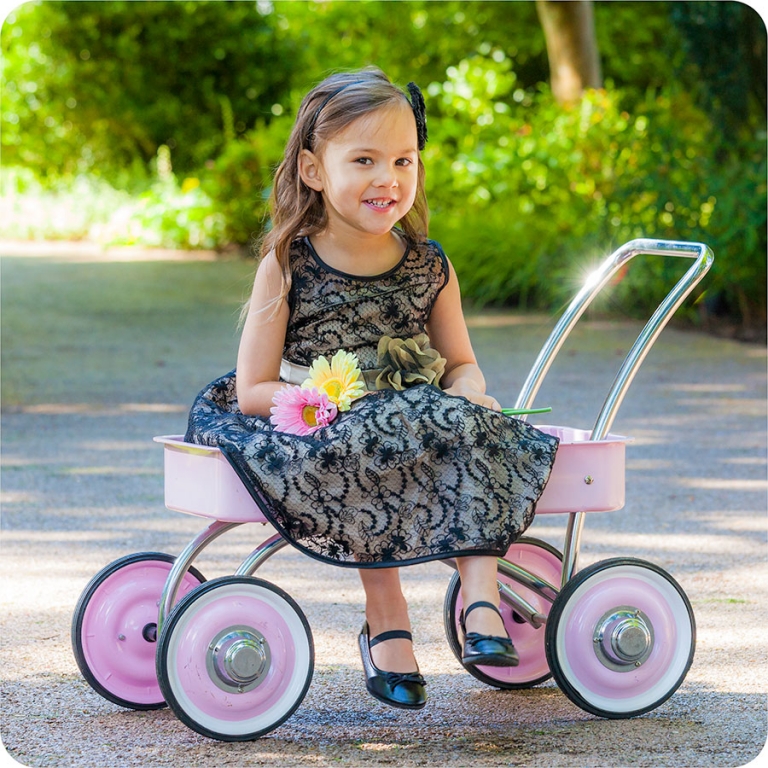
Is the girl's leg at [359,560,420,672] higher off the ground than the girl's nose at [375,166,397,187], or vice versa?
the girl's nose at [375,166,397,187]

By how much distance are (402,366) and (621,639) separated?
76 centimetres

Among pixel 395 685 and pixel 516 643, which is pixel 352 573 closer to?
pixel 516 643

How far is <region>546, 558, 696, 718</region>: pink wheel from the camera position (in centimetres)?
267

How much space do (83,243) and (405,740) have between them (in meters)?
15.1

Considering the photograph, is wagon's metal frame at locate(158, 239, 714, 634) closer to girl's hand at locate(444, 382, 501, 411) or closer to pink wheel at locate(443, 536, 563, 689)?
pink wheel at locate(443, 536, 563, 689)

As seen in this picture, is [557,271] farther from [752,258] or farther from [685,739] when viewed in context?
[685,739]

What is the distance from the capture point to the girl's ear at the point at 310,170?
111 inches

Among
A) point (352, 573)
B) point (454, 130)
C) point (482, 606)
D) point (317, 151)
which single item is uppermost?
point (454, 130)

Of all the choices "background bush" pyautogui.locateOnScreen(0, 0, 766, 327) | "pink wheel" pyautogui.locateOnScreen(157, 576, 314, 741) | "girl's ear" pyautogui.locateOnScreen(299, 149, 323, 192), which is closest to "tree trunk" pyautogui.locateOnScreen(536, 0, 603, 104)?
"background bush" pyautogui.locateOnScreen(0, 0, 766, 327)

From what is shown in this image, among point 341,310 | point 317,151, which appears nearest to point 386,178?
point 317,151

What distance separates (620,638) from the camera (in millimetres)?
2676

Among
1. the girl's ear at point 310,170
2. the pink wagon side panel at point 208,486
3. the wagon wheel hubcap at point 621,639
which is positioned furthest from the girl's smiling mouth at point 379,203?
the wagon wheel hubcap at point 621,639

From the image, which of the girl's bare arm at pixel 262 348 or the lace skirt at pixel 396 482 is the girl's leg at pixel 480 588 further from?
the girl's bare arm at pixel 262 348

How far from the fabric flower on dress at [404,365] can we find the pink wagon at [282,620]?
0.34 metres
